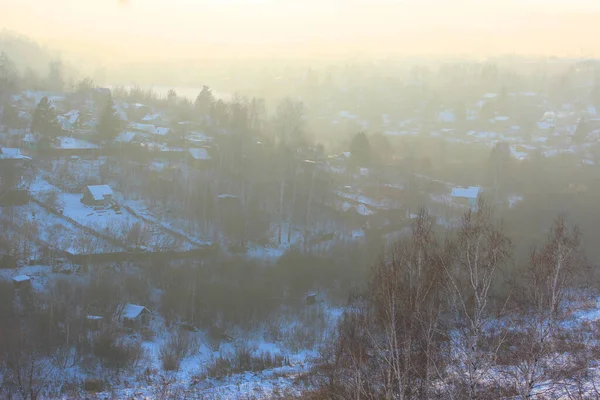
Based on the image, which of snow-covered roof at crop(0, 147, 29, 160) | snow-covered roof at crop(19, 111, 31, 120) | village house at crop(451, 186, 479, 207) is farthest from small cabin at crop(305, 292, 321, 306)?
snow-covered roof at crop(19, 111, 31, 120)

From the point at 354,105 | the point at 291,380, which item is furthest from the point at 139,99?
the point at 291,380

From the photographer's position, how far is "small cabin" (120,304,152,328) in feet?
33.5

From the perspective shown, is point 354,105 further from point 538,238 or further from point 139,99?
point 538,238

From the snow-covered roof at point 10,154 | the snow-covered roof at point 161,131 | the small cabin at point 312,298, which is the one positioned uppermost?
the snow-covered roof at point 161,131

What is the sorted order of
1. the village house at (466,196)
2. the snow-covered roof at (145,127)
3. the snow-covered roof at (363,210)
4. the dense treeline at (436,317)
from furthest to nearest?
the snow-covered roof at (145,127)
the village house at (466,196)
the snow-covered roof at (363,210)
the dense treeline at (436,317)

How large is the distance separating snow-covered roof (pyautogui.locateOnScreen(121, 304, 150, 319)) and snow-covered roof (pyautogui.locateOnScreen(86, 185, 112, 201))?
421cm

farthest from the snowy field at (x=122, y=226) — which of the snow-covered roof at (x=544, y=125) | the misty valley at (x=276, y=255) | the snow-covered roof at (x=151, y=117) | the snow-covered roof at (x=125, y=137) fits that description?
the snow-covered roof at (x=544, y=125)

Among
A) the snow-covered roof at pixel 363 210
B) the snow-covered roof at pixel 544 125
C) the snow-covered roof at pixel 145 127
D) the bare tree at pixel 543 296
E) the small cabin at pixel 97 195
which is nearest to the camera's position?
the bare tree at pixel 543 296

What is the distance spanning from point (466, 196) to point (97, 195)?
10.9 m

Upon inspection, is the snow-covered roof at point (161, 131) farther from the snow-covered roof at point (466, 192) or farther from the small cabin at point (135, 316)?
the snow-covered roof at point (466, 192)

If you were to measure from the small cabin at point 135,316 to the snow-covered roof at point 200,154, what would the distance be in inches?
288

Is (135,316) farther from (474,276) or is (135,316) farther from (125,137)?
(125,137)

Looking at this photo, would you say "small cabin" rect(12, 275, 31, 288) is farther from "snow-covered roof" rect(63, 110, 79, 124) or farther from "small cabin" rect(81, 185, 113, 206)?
"snow-covered roof" rect(63, 110, 79, 124)

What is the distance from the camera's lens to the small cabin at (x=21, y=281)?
34.7 feet
